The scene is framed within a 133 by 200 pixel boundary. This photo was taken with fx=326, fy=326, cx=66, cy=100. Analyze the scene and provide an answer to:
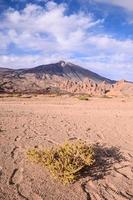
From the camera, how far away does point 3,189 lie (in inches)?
219

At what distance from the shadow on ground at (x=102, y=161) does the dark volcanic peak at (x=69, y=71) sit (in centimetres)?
12125

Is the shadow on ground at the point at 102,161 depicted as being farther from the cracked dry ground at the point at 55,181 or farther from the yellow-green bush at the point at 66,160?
the yellow-green bush at the point at 66,160

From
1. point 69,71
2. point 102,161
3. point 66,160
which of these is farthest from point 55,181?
point 69,71

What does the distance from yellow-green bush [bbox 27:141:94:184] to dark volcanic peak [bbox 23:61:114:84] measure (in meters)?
122

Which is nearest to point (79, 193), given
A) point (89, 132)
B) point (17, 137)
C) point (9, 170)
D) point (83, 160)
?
point (83, 160)

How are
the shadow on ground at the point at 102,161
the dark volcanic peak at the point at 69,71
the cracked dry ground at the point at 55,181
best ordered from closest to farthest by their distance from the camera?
1. the cracked dry ground at the point at 55,181
2. the shadow on ground at the point at 102,161
3. the dark volcanic peak at the point at 69,71

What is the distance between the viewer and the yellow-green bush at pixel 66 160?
6.06 m

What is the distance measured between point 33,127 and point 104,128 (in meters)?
2.42

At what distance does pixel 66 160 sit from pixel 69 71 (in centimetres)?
13536

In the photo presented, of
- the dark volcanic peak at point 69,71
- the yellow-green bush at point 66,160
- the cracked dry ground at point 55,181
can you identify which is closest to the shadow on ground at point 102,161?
the cracked dry ground at point 55,181

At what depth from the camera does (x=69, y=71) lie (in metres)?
141

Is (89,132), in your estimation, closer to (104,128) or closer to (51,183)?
(104,128)

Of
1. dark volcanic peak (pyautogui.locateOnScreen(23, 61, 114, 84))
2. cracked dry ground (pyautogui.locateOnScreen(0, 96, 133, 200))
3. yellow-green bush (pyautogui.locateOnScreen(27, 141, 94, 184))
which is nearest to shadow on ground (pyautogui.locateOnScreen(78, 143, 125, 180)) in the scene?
cracked dry ground (pyautogui.locateOnScreen(0, 96, 133, 200))

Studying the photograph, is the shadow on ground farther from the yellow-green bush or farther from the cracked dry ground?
the yellow-green bush
